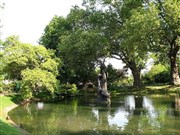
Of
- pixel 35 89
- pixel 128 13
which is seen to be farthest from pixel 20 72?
pixel 128 13

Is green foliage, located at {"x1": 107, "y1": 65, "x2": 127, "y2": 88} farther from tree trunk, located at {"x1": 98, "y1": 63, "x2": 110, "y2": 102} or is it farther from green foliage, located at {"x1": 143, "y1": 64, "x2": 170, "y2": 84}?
tree trunk, located at {"x1": 98, "y1": 63, "x2": 110, "y2": 102}

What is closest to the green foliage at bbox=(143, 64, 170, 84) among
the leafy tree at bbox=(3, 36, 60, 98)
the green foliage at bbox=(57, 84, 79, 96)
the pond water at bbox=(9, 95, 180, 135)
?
the green foliage at bbox=(57, 84, 79, 96)

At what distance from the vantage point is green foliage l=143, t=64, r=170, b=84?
7100 centimetres

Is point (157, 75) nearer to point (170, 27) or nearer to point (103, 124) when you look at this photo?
point (170, 27)

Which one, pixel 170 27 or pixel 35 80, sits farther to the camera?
pixel 170 27

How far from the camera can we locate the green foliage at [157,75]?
233 feet

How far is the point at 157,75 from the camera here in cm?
7194

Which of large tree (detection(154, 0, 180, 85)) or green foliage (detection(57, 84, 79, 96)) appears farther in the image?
green foliage (detection(57, 84, 79, 96))

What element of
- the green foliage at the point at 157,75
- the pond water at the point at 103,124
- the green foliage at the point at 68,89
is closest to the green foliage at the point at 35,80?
the green foliage at the point at 68,89

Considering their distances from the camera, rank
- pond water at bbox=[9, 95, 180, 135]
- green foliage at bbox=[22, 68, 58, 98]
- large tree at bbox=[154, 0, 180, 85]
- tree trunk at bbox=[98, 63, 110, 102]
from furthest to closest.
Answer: large tree at bbox=[154, 0, 180, 85] < tree trunk at bbox=[98, 63, 110, 102] < green foliage at bbox=[22, 68, 58, 98] < pond water at bbox=[9, 95, 180, 135]

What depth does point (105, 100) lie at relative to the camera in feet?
134

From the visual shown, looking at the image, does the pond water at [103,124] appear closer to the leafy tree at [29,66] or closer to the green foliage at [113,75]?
the leafy tree at [29,66]

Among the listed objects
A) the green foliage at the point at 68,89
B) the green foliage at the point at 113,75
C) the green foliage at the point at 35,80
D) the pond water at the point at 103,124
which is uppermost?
the green foliage at the point at 113,75

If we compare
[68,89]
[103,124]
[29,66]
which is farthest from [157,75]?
[103,124]
